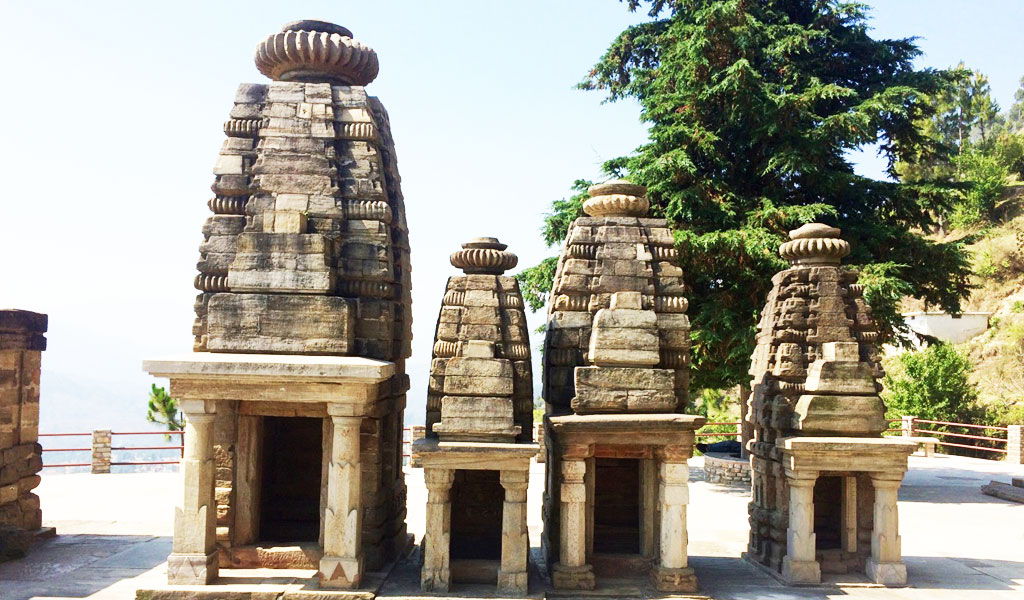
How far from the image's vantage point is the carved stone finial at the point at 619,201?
10.0 meters

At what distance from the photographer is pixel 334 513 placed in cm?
857

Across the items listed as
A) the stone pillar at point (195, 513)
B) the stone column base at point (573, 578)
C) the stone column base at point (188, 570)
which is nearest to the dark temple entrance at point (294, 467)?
the stone pillar at point (195, 513)

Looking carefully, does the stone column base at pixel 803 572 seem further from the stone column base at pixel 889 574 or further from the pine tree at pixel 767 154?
the pine tree at pixel 767 154

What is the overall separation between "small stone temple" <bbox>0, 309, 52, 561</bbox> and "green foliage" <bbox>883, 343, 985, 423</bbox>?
89.7ft

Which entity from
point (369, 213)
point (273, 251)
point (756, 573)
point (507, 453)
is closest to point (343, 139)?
point (369, 213)

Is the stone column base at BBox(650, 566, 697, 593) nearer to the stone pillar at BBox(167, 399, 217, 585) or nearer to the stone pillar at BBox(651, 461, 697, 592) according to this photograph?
the stone pillar at BBox(651, 461, 697, 592)

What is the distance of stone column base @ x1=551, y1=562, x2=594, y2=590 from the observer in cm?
905

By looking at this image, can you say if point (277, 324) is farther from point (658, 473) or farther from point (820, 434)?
point (820, 434)

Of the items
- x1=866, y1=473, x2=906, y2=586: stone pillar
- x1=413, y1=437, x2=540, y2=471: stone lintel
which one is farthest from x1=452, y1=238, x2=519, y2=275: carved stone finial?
x1=866, y1=473, x2=906, y2=586: stone pillar

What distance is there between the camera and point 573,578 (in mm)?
9047

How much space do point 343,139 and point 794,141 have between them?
1264 centimetres

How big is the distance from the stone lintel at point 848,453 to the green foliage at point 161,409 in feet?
66.0

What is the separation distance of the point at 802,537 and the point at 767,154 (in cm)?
1215

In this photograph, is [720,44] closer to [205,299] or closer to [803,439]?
[803,439]
